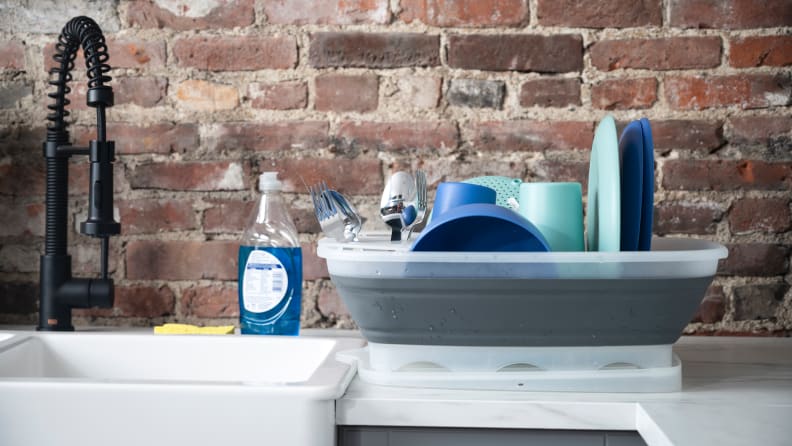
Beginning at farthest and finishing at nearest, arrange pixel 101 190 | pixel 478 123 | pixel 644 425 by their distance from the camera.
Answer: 1. pixel 478 123
2. pixel 101 190
3. pixel 644 425

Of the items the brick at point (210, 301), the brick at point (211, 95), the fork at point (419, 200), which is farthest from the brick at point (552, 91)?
the brick at point (210, 301)

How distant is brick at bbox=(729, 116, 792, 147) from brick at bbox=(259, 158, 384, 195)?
64 cm

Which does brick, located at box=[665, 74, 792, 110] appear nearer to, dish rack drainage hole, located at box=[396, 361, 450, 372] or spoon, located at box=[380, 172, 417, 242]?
spoon, located at box=[380, 172, 417, 242]

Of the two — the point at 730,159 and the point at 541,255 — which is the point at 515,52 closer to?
the point at 730,159

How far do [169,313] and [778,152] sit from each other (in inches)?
44.9

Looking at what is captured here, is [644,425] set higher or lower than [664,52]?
lower

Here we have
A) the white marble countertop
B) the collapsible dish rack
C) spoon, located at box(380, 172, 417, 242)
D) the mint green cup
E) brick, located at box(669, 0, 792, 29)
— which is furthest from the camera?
brick, located at box(669, 0, 792, 29)

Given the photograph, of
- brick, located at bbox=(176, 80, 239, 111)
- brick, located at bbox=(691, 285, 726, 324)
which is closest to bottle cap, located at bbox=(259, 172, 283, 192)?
brick, located at bbox=(176, 80, 239, 111)

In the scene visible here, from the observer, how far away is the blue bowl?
950 millimetres

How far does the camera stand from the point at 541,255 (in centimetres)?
93

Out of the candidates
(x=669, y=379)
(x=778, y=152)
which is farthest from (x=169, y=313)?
(x=778, y=152)

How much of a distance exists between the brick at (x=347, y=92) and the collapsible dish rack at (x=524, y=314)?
1.67ft

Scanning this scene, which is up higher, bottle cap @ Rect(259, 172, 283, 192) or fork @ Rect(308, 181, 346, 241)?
bottle cap @ Rect(259, 172, 283, 192)

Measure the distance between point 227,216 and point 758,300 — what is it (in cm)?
97
